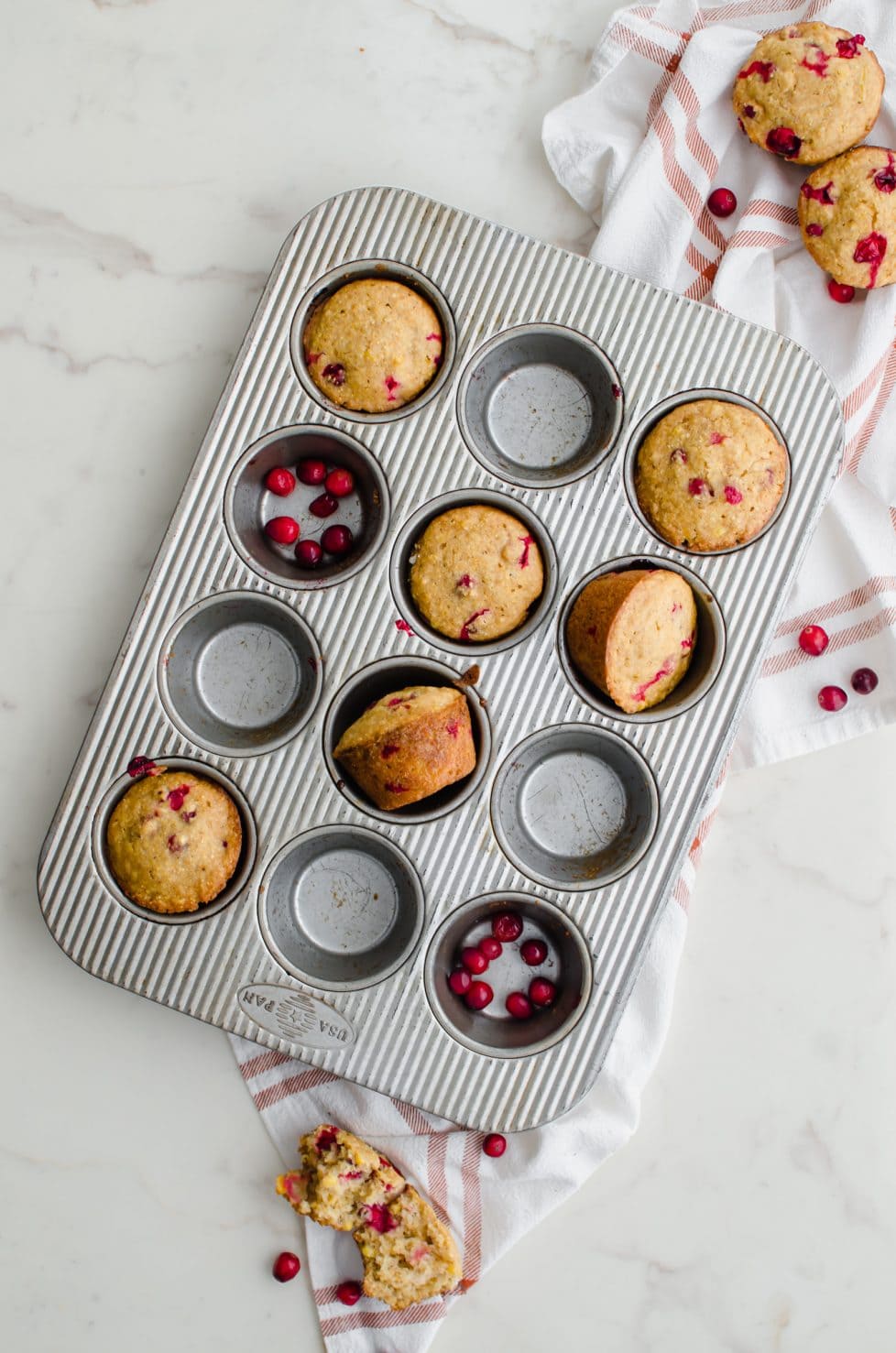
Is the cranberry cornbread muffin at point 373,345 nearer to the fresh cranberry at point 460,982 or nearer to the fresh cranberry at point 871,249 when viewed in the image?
the fresh cranberry at point 871,249

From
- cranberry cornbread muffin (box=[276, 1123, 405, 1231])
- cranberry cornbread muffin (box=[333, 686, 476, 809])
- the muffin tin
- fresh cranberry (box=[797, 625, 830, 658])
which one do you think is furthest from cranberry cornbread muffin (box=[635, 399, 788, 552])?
cranberry cornbread muffin (box=[276, 1123, 405, 1231])

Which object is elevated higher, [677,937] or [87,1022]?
[677,937]

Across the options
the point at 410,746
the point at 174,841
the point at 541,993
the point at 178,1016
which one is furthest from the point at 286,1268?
the point at 410,746

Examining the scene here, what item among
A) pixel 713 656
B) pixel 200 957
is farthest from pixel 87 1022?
pixel 713 656

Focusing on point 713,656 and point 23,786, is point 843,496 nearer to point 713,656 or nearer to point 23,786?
point 713,656

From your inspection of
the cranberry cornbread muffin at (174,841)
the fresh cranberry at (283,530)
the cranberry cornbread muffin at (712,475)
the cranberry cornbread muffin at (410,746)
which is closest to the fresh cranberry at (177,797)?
the cranberry cornbread muffin at (174,841)

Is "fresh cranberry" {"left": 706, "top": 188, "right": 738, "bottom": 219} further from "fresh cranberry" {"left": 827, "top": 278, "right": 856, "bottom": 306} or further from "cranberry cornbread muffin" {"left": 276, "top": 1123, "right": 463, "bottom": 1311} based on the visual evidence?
"cranberry cornbread muffin" {"left": 276, "top": 1123, "right": 463, "bottom": 1311}
